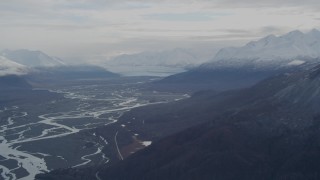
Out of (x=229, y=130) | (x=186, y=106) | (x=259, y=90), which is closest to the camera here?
(x=229, y=130)

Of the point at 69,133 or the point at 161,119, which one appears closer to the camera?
the point at 69,133

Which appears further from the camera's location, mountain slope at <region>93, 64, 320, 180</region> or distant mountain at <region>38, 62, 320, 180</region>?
distant mountain at <region>38, 62, 320, 180</region>

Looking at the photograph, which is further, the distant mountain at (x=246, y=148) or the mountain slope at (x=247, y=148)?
the distant mountain at (x=246, y=148)

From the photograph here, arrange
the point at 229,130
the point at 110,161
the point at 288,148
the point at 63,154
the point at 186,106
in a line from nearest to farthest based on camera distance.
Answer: the point at 288,148 → the point at 229,130 → the point at 110,161 → the point at 63,154 → the point at 186,106

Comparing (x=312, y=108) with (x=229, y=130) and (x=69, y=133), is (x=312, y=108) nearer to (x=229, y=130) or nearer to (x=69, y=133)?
(x=229, y=130)

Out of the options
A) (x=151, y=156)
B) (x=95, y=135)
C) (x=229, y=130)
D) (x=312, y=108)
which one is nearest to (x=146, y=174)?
(x=151, y=156)

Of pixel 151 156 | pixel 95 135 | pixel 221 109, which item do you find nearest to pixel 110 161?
pixel 151 156

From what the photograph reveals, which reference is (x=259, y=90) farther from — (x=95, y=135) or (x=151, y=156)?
(x=151, y=156)

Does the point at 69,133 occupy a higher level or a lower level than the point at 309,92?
lower
